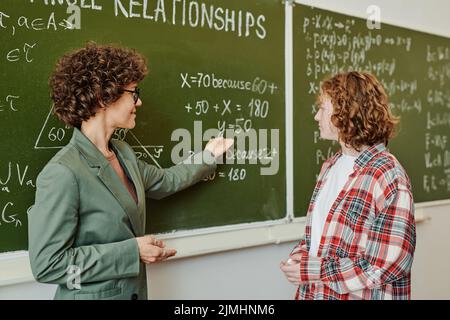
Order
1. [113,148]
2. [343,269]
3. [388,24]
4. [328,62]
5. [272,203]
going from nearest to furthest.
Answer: [343,269]
[113,148]
[272,203]
[328,62]
[388,24]

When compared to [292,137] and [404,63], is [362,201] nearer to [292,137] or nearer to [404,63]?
[292,137]

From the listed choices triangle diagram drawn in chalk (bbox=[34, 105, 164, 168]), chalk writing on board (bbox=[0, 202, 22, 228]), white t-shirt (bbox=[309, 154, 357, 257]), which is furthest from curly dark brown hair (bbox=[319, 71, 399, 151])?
chalk writing on board (bbox=[0, 202, 22, 228])

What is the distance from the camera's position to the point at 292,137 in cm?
240

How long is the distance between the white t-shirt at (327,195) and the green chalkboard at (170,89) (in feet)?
1.75

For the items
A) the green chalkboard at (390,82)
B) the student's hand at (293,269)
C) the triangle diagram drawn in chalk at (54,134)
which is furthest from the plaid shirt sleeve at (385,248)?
the triangle diagram drawn in chalk at (54,134)

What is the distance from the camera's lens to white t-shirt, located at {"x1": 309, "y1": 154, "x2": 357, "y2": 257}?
1745 mm

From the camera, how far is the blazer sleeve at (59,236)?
1378 millimetres

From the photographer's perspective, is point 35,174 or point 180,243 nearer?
point 35,174

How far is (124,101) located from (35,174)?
43cm

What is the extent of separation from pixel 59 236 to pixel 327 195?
952 millimetres

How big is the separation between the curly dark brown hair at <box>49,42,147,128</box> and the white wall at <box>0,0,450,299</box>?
0.70 m

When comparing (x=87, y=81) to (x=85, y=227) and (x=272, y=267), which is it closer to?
(x=85, y=227)
